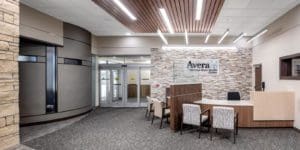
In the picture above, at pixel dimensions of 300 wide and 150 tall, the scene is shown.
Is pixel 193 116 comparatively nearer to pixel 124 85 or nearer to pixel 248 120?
pixel 248 120

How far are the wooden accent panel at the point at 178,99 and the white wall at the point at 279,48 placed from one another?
9.42 ft

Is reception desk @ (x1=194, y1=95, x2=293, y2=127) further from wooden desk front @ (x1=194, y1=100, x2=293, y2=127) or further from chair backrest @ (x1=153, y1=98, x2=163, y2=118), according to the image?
A: chair backrest @ (x1=153, y1=98, x2=163, y2=118)

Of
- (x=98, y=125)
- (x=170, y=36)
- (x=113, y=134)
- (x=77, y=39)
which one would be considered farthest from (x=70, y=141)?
(x=170, y=36)

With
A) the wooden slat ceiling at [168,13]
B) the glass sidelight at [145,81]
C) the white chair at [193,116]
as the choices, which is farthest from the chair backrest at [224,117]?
the glass sidelight at [145,81]

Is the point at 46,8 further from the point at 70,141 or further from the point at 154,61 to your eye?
the point at 154,61

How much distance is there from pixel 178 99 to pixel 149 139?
144cm

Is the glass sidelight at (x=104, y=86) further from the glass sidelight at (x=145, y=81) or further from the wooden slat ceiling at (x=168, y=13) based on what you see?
the wooden slat ceiling at (x=168, y=13)

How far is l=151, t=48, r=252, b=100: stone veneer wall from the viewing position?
10.1m

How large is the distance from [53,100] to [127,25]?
12.3 ft

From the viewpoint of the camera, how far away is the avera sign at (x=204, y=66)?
33.8ft

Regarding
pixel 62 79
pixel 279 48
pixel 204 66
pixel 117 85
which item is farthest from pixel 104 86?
pixel 279 48

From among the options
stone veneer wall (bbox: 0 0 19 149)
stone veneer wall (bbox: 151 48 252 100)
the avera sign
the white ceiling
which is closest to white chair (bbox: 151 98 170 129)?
the white ceiling

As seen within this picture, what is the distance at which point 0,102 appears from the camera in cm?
223

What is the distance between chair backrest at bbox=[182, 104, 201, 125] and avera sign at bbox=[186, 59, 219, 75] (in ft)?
16.0
